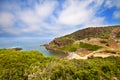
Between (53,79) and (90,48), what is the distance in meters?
95.3

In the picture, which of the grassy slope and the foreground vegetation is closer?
the foreground vegetation

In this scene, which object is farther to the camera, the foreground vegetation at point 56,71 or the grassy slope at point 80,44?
the grassy slope at point 80,44

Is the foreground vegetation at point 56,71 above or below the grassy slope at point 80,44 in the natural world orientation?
below

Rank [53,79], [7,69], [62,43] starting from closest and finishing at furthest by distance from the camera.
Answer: [53,79] < [7,69] < [62,43]

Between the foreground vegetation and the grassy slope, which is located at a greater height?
the grassy slope

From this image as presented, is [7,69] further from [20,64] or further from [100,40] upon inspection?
[100,40]

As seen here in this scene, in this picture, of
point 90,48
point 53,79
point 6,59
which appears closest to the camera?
point 53,79

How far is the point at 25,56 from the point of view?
86.4 ft

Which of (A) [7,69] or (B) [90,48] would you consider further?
(B) [90,48]

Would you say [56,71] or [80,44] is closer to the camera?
[56,71]

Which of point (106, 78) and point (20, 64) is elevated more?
point (20, 64)

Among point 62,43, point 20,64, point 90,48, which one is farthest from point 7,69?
point 62,43

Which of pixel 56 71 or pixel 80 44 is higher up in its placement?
pixel 80 44

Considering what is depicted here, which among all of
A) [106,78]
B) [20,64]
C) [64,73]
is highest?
[20,64]
